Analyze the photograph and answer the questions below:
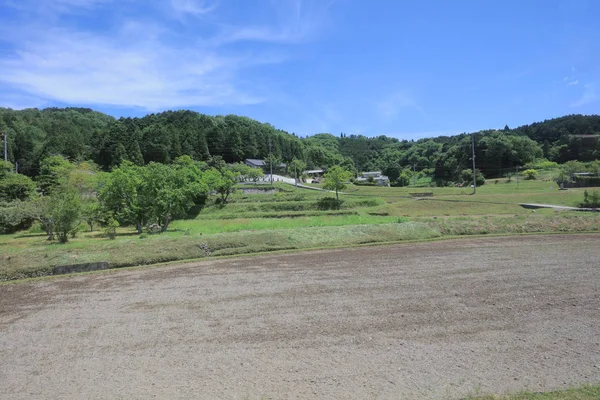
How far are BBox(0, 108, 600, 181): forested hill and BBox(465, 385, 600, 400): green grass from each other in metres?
80.2

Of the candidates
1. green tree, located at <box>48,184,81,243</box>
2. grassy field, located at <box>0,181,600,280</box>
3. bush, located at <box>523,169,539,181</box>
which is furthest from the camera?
bush, located at <box>523,169,539,181</box>

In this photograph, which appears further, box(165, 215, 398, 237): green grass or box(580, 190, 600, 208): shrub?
box(580, 190, 600, 208): shrub

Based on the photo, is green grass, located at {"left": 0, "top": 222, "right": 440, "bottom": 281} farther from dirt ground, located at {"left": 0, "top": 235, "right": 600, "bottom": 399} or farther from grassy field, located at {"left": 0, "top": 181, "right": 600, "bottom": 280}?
dirt ground, located at {"left": 0, "top": 235, "right": 600, "bottom": 399}

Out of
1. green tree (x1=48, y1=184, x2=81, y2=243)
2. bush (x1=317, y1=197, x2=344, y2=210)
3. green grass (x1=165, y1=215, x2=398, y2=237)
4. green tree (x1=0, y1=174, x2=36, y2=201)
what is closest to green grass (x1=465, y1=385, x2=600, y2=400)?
green grass (x1=165, y1=215, x2=398, y2=237)

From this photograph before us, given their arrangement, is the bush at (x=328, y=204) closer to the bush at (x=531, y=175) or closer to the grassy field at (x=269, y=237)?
the grassy field at (x=269, y=237)

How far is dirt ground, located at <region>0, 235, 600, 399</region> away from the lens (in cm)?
625

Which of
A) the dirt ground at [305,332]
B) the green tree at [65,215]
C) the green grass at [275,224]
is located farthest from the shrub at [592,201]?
the green tree at [65,215]

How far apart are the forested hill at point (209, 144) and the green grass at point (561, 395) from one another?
263ft

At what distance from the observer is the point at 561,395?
219 inches

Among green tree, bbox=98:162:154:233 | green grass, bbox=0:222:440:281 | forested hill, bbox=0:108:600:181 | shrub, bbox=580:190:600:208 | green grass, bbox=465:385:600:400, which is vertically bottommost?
green grass, bbox=465:385:600:400

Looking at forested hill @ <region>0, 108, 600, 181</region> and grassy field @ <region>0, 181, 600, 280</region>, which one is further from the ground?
forested hill @ <region>0, 108, 600, 181</region>

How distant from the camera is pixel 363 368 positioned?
6.66 m

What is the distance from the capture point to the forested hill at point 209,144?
80188mm

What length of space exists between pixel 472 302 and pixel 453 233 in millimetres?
12945
